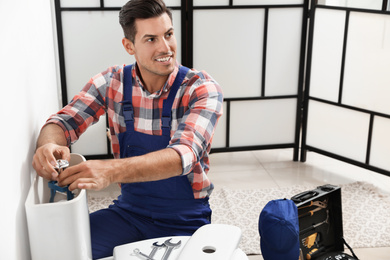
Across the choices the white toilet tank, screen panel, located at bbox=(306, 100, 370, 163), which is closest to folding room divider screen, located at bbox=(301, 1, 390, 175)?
screen panel, located at bbox=(306, 100, 370, 163)

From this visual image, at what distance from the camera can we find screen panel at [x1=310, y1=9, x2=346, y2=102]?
318 centimetres

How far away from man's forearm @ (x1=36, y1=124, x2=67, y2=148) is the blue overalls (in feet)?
0.82

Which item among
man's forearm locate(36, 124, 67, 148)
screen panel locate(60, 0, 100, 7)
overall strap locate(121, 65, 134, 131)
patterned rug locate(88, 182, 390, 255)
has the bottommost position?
patterned rug locate(88, 182, 390, 255)

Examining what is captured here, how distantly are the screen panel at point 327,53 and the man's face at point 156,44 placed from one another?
1856 mm

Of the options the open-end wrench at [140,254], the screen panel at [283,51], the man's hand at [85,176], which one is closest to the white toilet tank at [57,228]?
the man's hand at [85,176]

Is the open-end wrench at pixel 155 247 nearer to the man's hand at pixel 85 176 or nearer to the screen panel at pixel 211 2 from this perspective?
the man's hand at pixel 85 176

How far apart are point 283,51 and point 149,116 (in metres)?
1.92

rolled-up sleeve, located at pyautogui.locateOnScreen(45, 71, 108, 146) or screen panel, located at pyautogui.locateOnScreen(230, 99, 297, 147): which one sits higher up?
rolled-up sleeve, located at pyautogui.locateOnScreen(45, 71, 108, 146)

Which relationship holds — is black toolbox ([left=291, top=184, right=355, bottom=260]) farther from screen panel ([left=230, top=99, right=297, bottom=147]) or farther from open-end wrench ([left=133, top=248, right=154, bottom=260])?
screen panel ([left=230, top=99, right=297, bottom=147])

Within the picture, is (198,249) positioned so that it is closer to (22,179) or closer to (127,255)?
(127,255)

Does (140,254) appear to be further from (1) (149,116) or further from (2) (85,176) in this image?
(1) (149,116)

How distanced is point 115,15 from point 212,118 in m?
1.68

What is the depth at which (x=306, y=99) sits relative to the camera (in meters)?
3.45

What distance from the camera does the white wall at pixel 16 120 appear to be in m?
0.98
